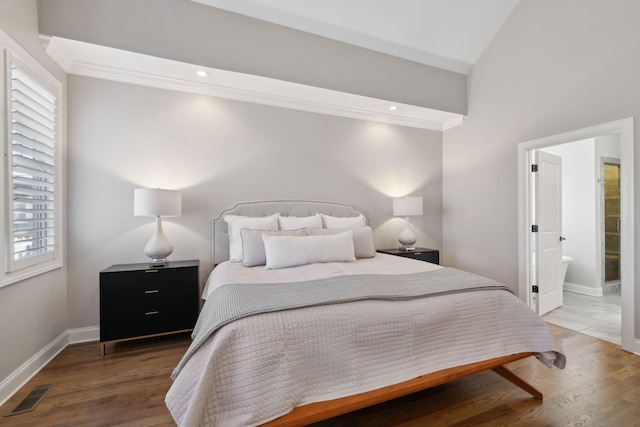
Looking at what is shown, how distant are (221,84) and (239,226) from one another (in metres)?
1.52

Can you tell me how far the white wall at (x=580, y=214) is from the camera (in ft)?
13.8

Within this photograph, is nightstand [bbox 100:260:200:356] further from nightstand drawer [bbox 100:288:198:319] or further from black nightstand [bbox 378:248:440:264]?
black nightstand [bbox 378:248:440:264]

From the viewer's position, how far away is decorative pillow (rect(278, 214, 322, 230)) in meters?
3.03

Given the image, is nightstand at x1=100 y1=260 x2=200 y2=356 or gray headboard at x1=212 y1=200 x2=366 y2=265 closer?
nightstand at x1=100 y1=260 x2=200 y2=356

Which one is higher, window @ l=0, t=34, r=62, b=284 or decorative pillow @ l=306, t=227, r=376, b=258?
window @ l=0, t=34, r=62, b=284

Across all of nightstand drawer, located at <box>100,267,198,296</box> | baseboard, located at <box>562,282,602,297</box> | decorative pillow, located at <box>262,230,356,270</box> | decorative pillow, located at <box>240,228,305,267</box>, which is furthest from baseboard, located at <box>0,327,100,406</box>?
baseboard, located at <box>562,282,602,297</box>

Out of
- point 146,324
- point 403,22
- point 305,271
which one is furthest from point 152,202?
point 403,22

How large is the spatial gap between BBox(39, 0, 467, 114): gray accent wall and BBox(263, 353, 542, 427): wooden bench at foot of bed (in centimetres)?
280

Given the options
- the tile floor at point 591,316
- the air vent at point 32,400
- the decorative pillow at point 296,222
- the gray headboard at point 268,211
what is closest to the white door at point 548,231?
the tile floor at point 591,316

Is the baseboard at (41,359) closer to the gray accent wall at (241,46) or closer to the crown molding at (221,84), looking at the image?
the crown molding at (221,84)

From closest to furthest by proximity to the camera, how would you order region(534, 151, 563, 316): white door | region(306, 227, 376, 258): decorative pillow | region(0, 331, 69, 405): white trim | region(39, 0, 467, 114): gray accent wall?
region(0, 331, 69, 405): white trim < region(39, 0, 467, 114): gray accent wall < region(306, 227, 376, 258): decorative pillow < region(534, 151, 563, 316): white door

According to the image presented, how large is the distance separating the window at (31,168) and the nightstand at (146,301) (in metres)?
0.49

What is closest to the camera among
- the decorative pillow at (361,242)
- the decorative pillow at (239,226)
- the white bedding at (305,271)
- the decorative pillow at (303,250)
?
the white bedding at (305,271)

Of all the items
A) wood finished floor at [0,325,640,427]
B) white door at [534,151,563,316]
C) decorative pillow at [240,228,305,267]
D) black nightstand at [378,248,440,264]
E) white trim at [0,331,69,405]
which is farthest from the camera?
black nightstand at [378,248,440,264]
